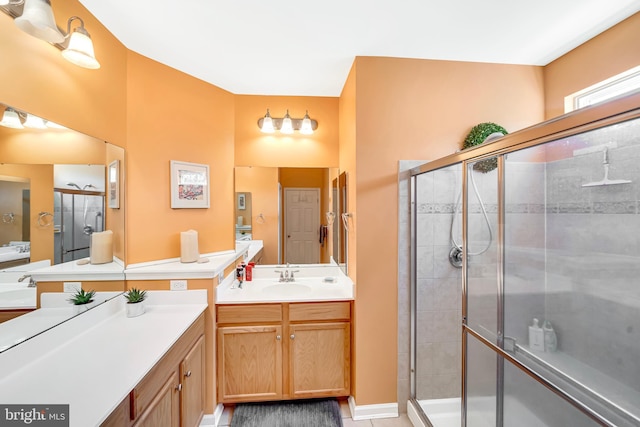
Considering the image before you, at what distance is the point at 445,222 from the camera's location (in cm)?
198

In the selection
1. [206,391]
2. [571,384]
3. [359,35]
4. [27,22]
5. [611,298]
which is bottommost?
[206,391]

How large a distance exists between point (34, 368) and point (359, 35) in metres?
2.56

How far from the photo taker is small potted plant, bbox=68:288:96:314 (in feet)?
4.59

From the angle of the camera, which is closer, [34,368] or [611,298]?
[34,368]

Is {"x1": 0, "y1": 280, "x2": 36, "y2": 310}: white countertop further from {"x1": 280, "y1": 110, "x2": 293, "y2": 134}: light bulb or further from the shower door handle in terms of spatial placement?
the shower door handle

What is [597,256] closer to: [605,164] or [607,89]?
[605,164]

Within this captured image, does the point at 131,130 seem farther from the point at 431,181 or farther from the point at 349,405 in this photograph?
the point at 349,405

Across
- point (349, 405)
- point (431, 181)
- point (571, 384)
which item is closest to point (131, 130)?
point (431, 181)

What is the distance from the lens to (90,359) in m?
1.20

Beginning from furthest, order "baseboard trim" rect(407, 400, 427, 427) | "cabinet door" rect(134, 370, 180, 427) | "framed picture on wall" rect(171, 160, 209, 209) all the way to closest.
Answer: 1. "framed picture on wall" rect(171, 160, 209, 209)
2. "baseboard trim" rect(407, 400, 427, 427)
3. "cabinet door" rect(134, 370, 180, 427)

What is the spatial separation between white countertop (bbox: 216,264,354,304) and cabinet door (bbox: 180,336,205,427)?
1.21 feet

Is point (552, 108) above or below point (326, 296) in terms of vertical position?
above

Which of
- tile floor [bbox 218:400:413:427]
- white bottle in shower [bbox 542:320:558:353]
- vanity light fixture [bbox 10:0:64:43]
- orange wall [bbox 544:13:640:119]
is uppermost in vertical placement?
orange wall [bbox 544:13:640:119]

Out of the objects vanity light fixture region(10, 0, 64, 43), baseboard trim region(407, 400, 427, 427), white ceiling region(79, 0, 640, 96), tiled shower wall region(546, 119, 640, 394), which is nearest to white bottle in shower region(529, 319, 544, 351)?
tiled shower wall region(546, 119, 640, 394)
